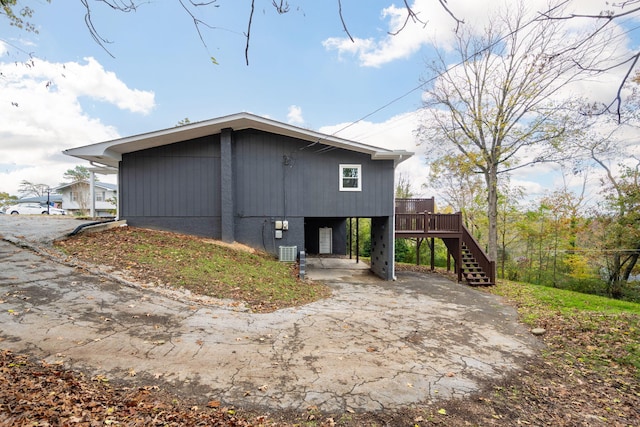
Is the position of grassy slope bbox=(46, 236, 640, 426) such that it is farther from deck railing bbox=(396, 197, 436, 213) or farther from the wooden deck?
deck railing bbox=(396, 197, 436, 213)

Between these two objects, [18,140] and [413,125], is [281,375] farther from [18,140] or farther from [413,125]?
[413,125]

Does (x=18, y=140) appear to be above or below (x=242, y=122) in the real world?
below

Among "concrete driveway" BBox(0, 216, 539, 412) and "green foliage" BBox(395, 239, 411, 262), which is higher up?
"concrete driveway" BBox(0, 216, 539, 412)

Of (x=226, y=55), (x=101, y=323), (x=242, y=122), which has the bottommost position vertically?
(x=101, y=323)

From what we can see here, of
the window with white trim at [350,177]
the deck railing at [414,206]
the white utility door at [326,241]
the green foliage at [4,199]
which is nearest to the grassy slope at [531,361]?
the window with white trim at [350,177]

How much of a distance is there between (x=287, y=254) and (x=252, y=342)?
591 cm

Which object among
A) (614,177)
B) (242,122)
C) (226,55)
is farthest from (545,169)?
(226,55)

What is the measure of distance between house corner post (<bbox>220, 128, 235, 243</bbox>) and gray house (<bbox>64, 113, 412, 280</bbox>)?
1.3 inches

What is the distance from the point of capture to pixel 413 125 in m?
15.5

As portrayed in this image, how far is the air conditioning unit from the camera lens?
33.3 feet

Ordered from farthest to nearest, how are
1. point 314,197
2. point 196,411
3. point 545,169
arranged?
point 545,169 < point 314,197 < point 196,411

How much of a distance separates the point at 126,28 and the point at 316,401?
4380 mm

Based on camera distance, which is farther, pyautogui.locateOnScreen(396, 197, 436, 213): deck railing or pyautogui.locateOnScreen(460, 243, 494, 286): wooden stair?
pyautogui.locateOnScreen(396, 197, 436, 213): deck railing

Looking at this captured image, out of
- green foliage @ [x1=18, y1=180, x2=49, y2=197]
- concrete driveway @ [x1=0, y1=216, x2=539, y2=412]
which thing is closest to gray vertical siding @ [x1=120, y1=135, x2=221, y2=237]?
concrete driveway @ [x1=0, y1=216, x2=539, y2=412]
